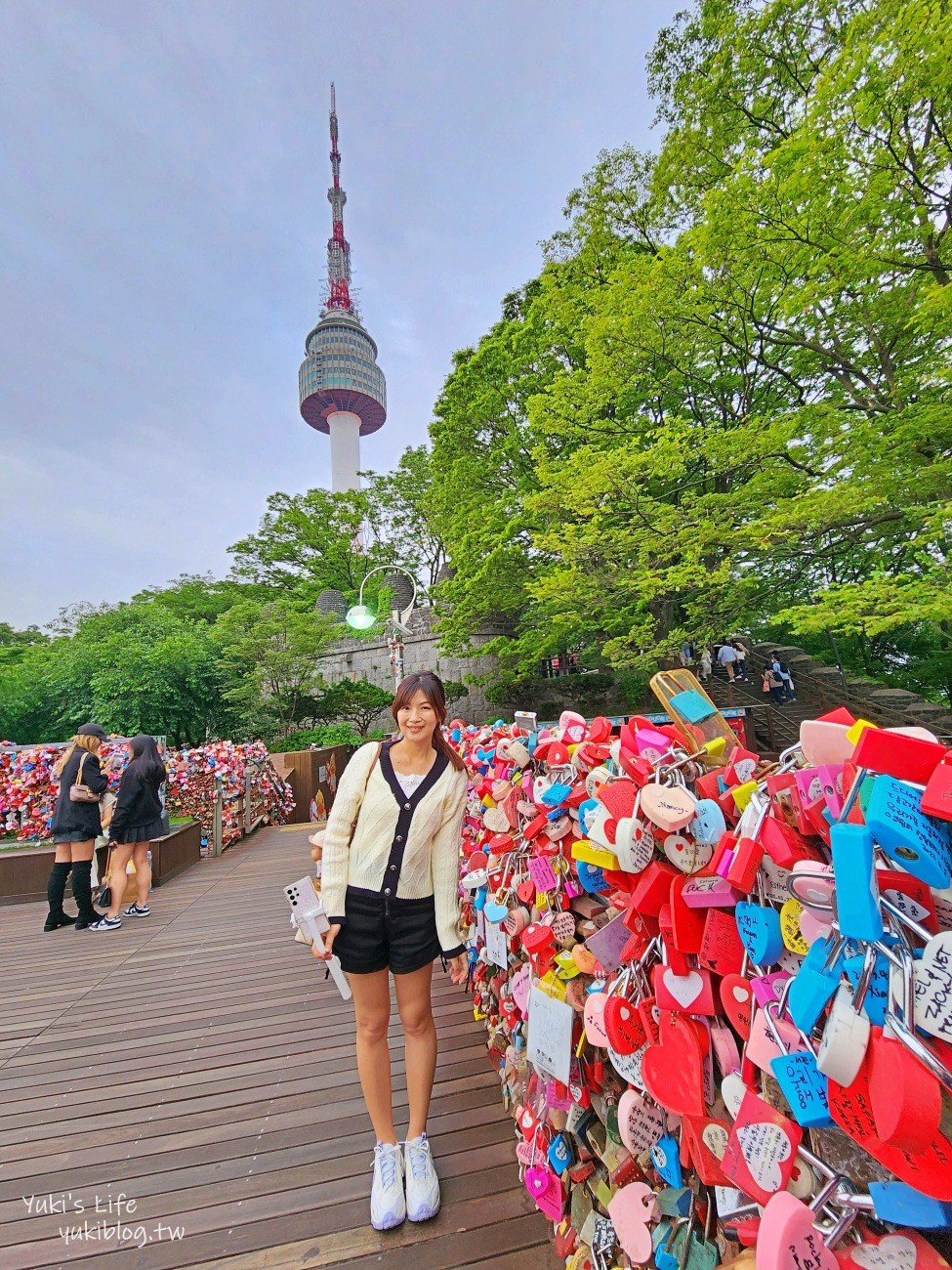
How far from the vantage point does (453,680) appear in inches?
730

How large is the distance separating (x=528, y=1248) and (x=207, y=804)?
788 centimetres

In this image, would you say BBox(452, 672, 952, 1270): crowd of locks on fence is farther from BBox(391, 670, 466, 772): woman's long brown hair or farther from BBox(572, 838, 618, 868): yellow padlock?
BBox(391, 670, 466, 772): woman's long brown hair

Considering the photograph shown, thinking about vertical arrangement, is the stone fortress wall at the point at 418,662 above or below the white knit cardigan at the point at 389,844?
above

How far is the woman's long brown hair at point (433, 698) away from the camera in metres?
1.85

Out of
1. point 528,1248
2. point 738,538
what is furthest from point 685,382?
point 528,1248

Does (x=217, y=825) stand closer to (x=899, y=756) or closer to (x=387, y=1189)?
(x=387, y=1189)

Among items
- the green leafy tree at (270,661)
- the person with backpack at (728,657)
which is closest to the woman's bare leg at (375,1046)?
the person with backpack at (728,657)

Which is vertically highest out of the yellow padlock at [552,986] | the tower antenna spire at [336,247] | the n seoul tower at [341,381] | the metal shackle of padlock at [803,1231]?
→ the tower antenna spire at [336,247]

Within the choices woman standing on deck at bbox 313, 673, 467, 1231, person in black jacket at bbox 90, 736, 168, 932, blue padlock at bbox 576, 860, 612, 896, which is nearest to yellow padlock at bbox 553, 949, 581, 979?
blue padlock at bbox 576, 860, 612, 896

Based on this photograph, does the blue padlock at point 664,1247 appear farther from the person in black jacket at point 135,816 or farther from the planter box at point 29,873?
the planter box at point 29,873

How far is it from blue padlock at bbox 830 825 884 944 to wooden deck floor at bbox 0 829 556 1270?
174cm

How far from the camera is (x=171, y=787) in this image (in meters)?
8.46

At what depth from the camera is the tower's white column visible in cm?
5603

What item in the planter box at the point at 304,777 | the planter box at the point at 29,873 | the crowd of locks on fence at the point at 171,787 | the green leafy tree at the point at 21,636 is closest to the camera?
the planter box at the point at 29,873
